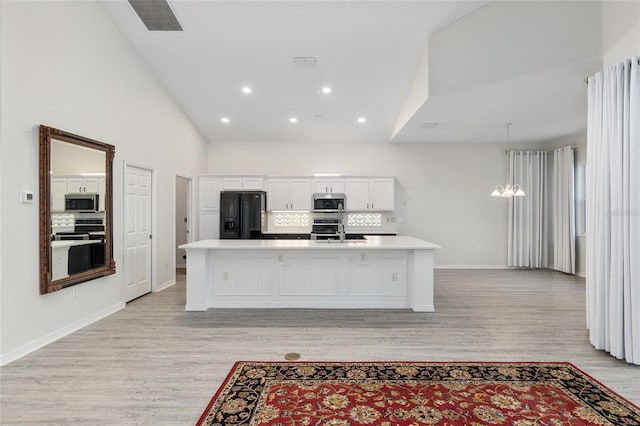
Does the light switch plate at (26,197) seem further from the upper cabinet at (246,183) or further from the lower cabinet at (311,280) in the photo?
the upper cabinet at (246,183)

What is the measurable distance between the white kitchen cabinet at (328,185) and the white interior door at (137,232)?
3.42 m

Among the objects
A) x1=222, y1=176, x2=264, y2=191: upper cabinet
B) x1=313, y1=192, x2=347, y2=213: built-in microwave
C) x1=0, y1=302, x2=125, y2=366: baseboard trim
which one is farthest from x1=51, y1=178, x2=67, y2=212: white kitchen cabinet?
x1=313, y1=192, x2=347, y2=213: built-in microwave

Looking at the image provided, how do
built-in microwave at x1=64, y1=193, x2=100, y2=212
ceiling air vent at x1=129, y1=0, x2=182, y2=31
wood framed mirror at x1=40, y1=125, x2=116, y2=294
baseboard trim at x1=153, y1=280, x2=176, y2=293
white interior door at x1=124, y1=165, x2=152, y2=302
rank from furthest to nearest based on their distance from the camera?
1. baseboard trim at x1=153, y1=280, x2=176, y2=293
2. white interior door at x1=124, y1=165, x2=152, y2=302
3. ceiling air vent at x1=129, y1=0, x2=182, y2=31
4. built-in microwave at x1=64, y1=193, x2=100, y2=212
5. wood framed mirror at x1=40, y1=125, x2=116, y2=294

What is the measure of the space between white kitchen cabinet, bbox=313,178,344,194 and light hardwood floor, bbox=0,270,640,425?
3.42 m

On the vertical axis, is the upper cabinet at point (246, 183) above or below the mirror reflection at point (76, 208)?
above

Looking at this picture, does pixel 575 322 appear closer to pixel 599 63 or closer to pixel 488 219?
pixel 599 63

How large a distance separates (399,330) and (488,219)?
5.17 meters

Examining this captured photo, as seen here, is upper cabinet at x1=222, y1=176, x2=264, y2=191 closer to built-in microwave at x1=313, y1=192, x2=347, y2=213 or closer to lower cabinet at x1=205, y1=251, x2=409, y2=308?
built-in microwave at x1=313, y1=192, x2=347, y2=213

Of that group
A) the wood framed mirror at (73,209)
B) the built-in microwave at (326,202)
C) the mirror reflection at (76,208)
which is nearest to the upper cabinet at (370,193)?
the built-in microwave at (326,202)

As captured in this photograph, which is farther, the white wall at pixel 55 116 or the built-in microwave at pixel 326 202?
the built-in microwave at pixel 326 202

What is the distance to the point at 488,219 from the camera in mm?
7676

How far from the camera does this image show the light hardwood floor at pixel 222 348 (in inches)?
90.3

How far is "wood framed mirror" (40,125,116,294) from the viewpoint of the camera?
336cm

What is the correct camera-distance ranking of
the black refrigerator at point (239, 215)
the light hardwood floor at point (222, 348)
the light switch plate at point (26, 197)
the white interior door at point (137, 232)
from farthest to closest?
the black refrigerator at point (239, 215), the white interior door at point (137, 232), the light switch plate at point (26, 197), the light hardwood floor at point (222, 348)
